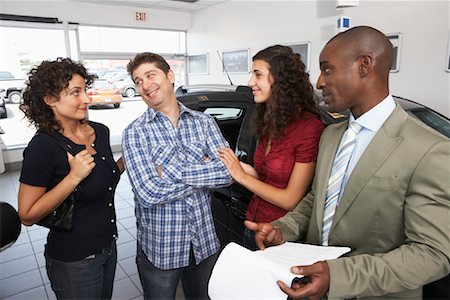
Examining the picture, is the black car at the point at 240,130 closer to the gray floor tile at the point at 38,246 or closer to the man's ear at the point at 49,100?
the man's ear at the point at 49,100

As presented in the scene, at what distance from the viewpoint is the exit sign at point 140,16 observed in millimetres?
7000

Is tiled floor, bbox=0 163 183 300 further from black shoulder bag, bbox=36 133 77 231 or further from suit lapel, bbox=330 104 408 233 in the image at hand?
suit lapel, bbox=330 104 408 233

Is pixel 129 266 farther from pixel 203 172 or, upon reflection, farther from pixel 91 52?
pixel 91 52

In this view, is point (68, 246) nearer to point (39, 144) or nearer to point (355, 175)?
point (39, 144)

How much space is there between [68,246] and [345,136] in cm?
121

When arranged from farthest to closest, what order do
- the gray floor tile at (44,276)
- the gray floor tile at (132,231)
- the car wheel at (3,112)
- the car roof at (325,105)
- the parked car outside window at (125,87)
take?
1. the parked car outside window at (125,87)
2. the car wheel at (3,112)
3. the gray floor tile at (132,231)
4. the gray floor tile at (44,276)
5. the car roof at (325,105)

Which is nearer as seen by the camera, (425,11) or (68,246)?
(68,246)

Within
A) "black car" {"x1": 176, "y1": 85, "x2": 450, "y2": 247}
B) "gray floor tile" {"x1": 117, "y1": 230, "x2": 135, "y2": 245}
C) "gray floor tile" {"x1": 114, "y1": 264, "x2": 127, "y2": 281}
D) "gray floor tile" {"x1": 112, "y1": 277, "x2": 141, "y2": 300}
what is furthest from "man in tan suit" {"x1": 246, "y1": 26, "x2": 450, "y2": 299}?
"gray floor tile" {"x1": 117, "y1": 230, "x2": 135, "y2": 245}

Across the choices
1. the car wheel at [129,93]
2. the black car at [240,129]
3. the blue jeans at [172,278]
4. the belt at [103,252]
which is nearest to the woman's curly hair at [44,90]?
the belt at [103,252]

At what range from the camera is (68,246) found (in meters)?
1.41

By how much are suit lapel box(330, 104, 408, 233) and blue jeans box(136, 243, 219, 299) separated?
2.84 ft

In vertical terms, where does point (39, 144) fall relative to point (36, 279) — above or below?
above

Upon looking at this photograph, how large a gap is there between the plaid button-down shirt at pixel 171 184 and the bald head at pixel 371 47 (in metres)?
0.75

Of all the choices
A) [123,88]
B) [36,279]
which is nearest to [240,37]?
[123,88]
